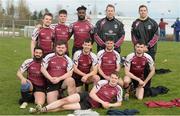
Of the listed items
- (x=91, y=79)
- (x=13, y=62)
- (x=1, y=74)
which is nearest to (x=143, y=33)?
(x=91, y=79)

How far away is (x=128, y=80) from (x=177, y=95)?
1.23 m

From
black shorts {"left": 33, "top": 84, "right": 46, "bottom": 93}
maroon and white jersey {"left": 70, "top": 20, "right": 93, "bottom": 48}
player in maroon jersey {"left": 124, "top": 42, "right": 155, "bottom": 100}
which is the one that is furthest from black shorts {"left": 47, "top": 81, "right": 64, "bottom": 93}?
maroon and white jersey {"left": 70, "top": 20, "right": 93, "bottom": 48}

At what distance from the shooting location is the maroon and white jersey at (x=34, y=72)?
9570 mm

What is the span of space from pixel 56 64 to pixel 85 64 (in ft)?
2.88

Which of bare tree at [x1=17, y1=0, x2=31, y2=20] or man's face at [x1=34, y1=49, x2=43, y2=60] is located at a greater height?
bare tree at [x1=17, y1=0, x2=31, y2=20]

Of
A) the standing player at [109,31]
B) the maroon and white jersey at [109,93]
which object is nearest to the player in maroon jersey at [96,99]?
the maroon and white jersey at [109,93]

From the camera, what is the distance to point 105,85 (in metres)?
9.07

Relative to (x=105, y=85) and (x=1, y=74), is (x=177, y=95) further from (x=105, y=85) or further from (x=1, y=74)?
(x=1, y=74)

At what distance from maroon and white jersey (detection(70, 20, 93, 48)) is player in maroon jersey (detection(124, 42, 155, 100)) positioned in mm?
1311

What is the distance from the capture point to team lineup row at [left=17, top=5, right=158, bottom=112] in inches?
353

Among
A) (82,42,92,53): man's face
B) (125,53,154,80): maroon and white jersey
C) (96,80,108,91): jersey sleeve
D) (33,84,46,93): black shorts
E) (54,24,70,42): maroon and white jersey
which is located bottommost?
(33,84,46,93): black shorts

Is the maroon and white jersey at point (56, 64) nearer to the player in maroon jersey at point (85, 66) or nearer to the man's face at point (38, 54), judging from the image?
the man's face at point (38, 54)

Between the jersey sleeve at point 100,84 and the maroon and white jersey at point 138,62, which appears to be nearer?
the jersey sleeve at point 100,84

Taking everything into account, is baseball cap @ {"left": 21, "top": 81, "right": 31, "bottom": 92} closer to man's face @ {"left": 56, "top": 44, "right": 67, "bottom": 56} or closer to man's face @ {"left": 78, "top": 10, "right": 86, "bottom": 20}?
man's face @ {"left": 56, "top": 44, "right": 67, "bottom": 56}
